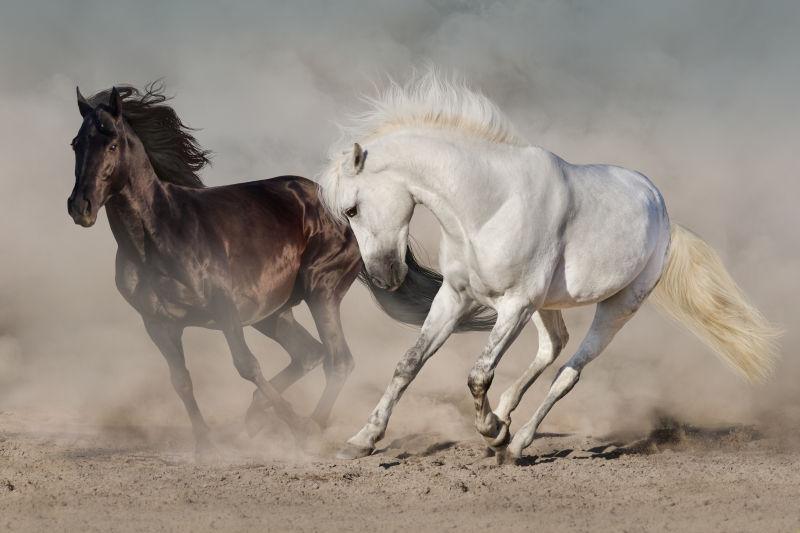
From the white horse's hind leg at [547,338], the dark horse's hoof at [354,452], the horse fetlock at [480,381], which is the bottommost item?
the dark horse's hoof at [354,452]

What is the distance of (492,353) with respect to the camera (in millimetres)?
6027

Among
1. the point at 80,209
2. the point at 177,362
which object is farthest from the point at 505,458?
the point at 80,209

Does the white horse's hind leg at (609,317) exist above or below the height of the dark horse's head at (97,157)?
below

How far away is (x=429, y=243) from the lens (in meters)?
12.0

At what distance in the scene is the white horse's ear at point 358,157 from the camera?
591cm

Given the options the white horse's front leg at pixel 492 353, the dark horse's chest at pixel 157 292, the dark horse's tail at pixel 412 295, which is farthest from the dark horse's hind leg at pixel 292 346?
the white horse's front leg at pixel 492 353

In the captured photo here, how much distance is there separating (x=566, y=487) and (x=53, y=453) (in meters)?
2.81

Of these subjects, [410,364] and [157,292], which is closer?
[410,364]

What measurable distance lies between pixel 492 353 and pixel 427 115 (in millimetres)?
1311

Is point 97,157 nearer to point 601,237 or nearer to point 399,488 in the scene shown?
point 399,488

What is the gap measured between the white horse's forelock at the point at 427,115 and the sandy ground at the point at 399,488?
1529 mm

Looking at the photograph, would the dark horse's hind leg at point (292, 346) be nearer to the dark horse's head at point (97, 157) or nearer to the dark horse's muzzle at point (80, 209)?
the dark horse's head at point (97, 157)

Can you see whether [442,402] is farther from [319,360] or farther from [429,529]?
[429,529]

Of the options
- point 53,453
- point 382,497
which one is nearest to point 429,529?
point 382,497
